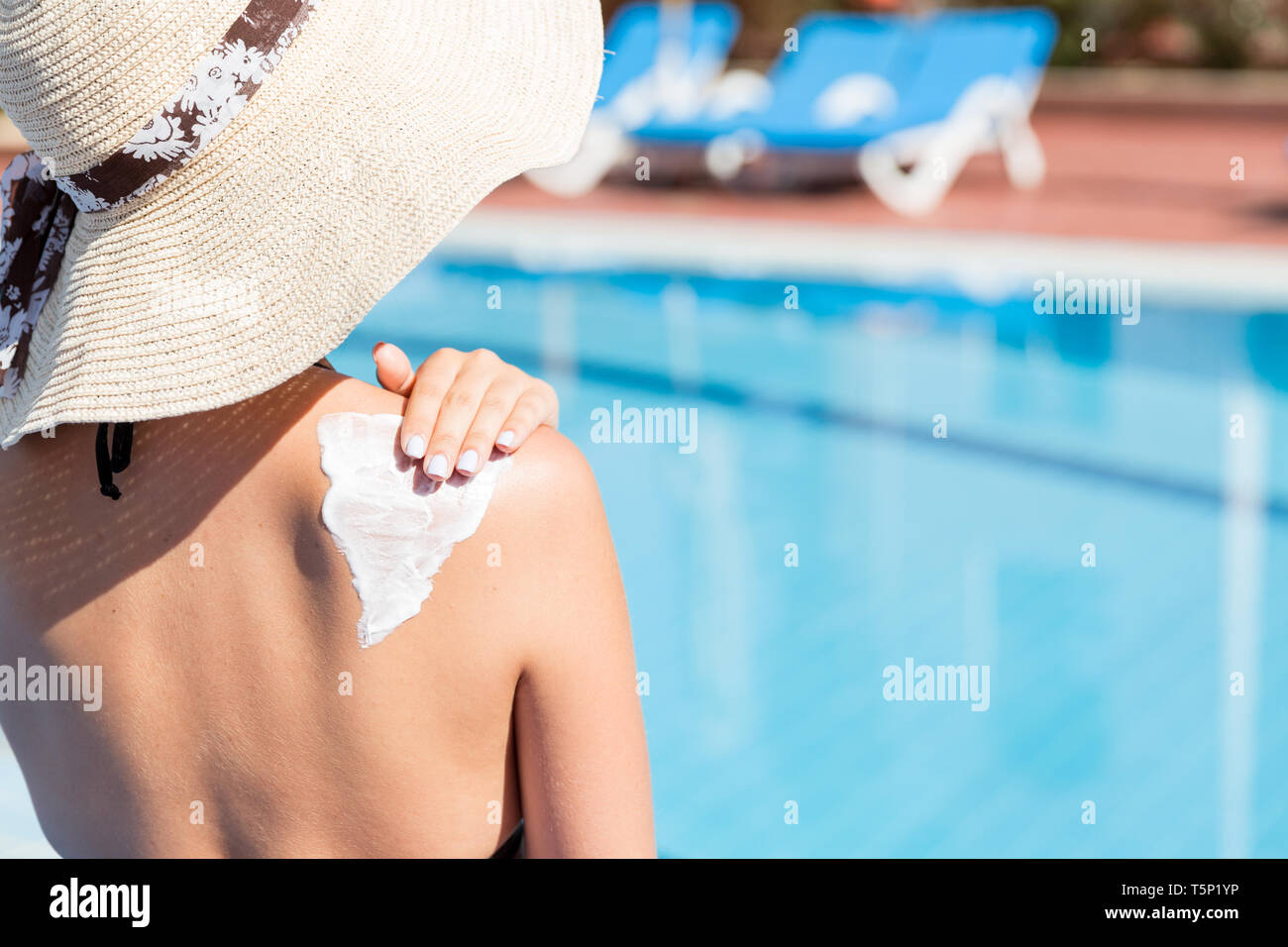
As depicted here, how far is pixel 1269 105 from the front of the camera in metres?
14.7

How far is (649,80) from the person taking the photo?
42.6 feet

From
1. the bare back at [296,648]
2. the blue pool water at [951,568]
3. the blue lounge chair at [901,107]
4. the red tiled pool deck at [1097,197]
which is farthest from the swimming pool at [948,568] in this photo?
the blue lounge chair at [901,107]

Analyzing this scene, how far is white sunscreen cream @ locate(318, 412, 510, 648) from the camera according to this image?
1046 millimetres

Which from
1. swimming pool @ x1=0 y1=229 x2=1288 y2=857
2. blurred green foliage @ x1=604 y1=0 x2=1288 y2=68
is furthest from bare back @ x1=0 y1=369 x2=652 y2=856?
blurred green foliage @ x1=604 y1=0 x2=1288 y2=68

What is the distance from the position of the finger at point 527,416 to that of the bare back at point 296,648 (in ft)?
0.04

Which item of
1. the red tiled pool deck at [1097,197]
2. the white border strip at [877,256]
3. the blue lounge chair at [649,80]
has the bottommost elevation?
the white border strip at [877,256]

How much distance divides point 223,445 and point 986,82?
37.2ft

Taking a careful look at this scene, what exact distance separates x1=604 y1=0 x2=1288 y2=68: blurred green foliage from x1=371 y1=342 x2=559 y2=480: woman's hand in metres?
15.7

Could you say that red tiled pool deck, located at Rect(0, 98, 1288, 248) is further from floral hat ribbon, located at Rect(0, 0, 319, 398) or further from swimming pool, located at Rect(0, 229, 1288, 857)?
floral hat ribbon, located at Rect(0, 0, 319, 398)

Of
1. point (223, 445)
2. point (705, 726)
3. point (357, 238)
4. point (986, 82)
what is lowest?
point (705, 726)

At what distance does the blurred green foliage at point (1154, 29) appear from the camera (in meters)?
16.4

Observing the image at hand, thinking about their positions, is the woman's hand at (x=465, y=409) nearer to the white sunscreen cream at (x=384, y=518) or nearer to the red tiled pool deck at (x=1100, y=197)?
the white sunscreen cream at (x=384, y=518)

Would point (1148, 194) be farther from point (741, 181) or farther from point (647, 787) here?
point (647, 787)

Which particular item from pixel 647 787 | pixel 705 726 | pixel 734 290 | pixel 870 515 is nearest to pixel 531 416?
pixel 647 787
